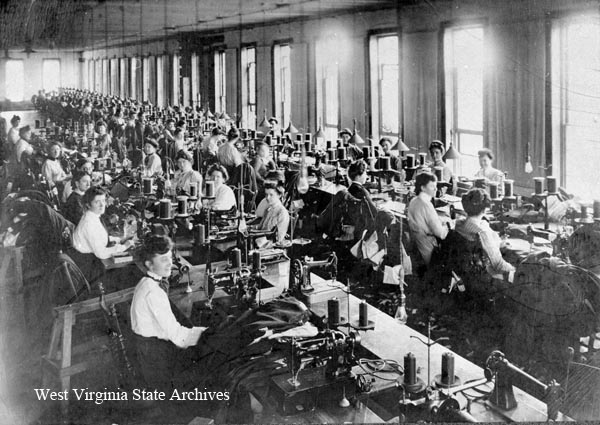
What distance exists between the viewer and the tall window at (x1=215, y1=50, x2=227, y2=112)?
16922 mm

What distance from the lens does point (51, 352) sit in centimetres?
398

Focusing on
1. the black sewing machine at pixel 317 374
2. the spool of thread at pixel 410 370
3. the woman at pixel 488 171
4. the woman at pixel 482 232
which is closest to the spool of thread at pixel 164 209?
the woman at pixel 482 232

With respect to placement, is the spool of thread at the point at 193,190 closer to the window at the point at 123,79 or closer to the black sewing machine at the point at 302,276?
the black sewing machine at the point at 302,276

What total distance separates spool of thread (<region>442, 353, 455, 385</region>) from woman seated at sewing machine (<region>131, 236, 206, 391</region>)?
4.77 feet

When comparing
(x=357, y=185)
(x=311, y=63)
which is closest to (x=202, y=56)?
(x=311, y=63)

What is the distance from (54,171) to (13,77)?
4.18 metres

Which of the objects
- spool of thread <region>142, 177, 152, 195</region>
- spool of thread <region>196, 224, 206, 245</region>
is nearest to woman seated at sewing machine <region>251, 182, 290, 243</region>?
spool of thread <region>196, 224, 206, 245</region>

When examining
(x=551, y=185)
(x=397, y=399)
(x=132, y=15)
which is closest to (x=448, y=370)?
(x=397, y=399)

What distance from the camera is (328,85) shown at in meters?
12.4

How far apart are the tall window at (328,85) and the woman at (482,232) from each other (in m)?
7.26

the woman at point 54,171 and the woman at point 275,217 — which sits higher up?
the woman at point 54,171

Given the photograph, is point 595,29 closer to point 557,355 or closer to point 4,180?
point 557,355

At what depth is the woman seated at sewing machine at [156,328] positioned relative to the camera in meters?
3.41

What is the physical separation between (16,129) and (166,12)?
4.51m
